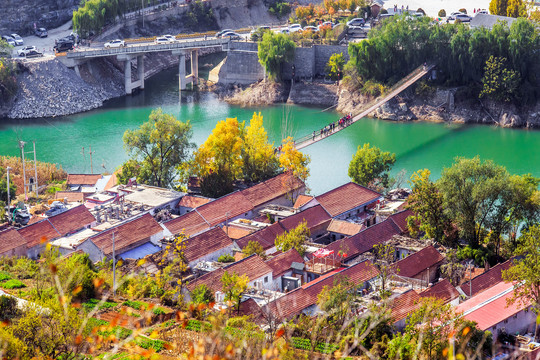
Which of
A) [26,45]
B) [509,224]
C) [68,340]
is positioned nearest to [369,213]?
[509,224]

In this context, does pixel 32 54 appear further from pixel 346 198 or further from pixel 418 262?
pixel 418 262

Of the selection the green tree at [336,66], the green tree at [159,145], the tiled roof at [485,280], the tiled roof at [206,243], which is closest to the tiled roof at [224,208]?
the tiled roof at [206,243]

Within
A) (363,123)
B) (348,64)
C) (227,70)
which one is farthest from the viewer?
(227,70)

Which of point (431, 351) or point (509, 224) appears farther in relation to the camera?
point (509, 224)

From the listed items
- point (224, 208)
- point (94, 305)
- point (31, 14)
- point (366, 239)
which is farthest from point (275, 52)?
point (94, 305)

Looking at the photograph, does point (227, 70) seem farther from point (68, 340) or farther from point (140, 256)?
point (68, 340)

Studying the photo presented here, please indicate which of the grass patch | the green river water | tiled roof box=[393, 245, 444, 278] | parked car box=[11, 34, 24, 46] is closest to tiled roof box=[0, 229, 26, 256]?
the grass patch

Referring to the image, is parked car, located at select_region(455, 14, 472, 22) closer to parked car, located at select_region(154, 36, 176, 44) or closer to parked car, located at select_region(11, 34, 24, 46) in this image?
parked car, located at select_region(154, 36, 176, 44)
